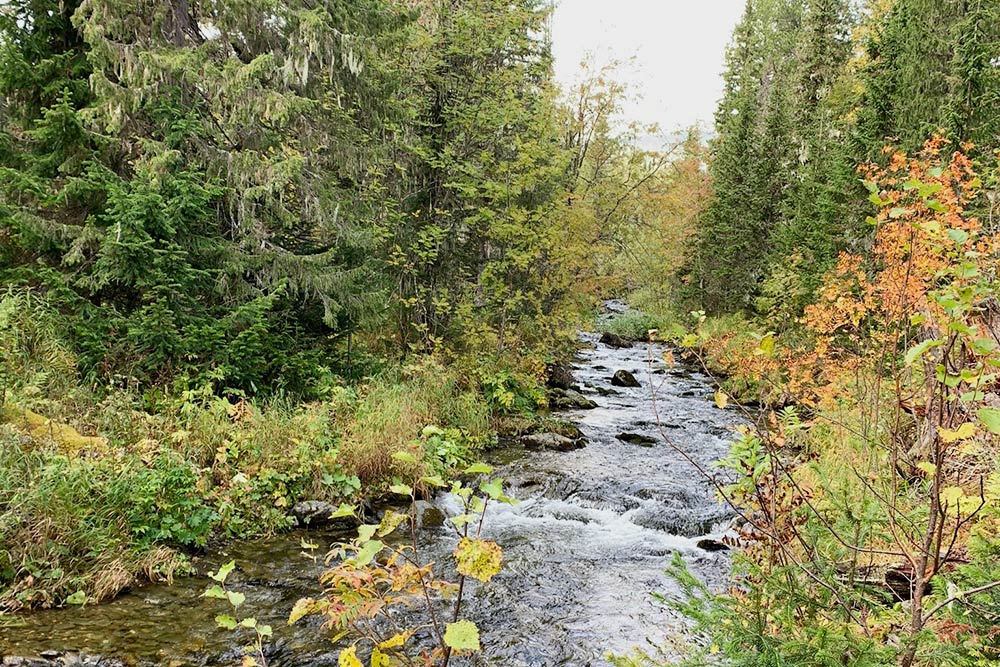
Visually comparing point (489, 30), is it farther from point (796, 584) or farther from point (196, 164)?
point (796, 584)

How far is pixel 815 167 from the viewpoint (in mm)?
19891

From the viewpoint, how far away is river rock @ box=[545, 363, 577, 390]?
1500 centimetres

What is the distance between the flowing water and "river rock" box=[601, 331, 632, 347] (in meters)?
14.0

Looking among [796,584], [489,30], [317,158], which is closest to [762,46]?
[489,30]

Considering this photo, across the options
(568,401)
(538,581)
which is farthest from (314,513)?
(568,401)

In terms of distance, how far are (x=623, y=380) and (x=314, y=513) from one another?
11803mm

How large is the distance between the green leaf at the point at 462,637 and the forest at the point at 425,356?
22 mm

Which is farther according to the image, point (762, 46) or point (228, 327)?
point (762, 46)

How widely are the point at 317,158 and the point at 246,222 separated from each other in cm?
211

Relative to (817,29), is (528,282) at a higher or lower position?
lower

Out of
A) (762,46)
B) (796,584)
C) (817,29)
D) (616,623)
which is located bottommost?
(616,623)

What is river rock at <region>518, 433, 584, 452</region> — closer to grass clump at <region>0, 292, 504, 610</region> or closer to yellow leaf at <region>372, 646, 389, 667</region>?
grass clump at <region>0, 292, 504, 610</region>

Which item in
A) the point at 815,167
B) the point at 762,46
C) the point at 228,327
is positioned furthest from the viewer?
the point at 762,46

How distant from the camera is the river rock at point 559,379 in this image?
1500 cm
